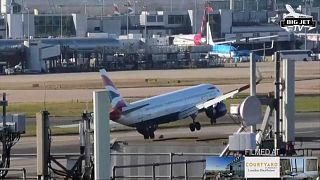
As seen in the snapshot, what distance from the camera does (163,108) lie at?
211 feet

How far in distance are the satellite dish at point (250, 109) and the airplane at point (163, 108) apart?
3355cm

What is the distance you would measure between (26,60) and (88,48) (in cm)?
1510

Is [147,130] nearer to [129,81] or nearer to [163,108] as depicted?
[163,108]

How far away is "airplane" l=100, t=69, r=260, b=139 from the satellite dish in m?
33.6

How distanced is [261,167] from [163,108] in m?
42.0

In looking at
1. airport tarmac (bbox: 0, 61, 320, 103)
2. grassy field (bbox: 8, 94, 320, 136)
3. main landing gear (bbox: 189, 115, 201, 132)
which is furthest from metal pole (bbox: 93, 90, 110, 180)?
airport tarmac (bbox: 0, 61, 320, 103)

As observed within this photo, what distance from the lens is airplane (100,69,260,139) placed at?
202 feet

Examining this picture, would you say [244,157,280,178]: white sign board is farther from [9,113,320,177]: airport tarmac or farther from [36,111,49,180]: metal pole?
[9,113,320,177]: airport tarmac

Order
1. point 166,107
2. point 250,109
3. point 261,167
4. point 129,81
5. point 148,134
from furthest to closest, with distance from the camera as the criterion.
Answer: point 129,81
point 166,107
point 148,134
point 250,109
point 261,167

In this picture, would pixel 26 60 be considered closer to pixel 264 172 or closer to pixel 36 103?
pixel 36 103

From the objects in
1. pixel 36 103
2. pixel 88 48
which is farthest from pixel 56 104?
pixel 88 48

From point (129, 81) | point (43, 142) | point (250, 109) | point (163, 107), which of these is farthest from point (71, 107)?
point (43, 142)

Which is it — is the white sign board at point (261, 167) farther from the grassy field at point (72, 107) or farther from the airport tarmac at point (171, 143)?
the grassy field at point (72, 107)

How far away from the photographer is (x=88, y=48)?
17650 cm
